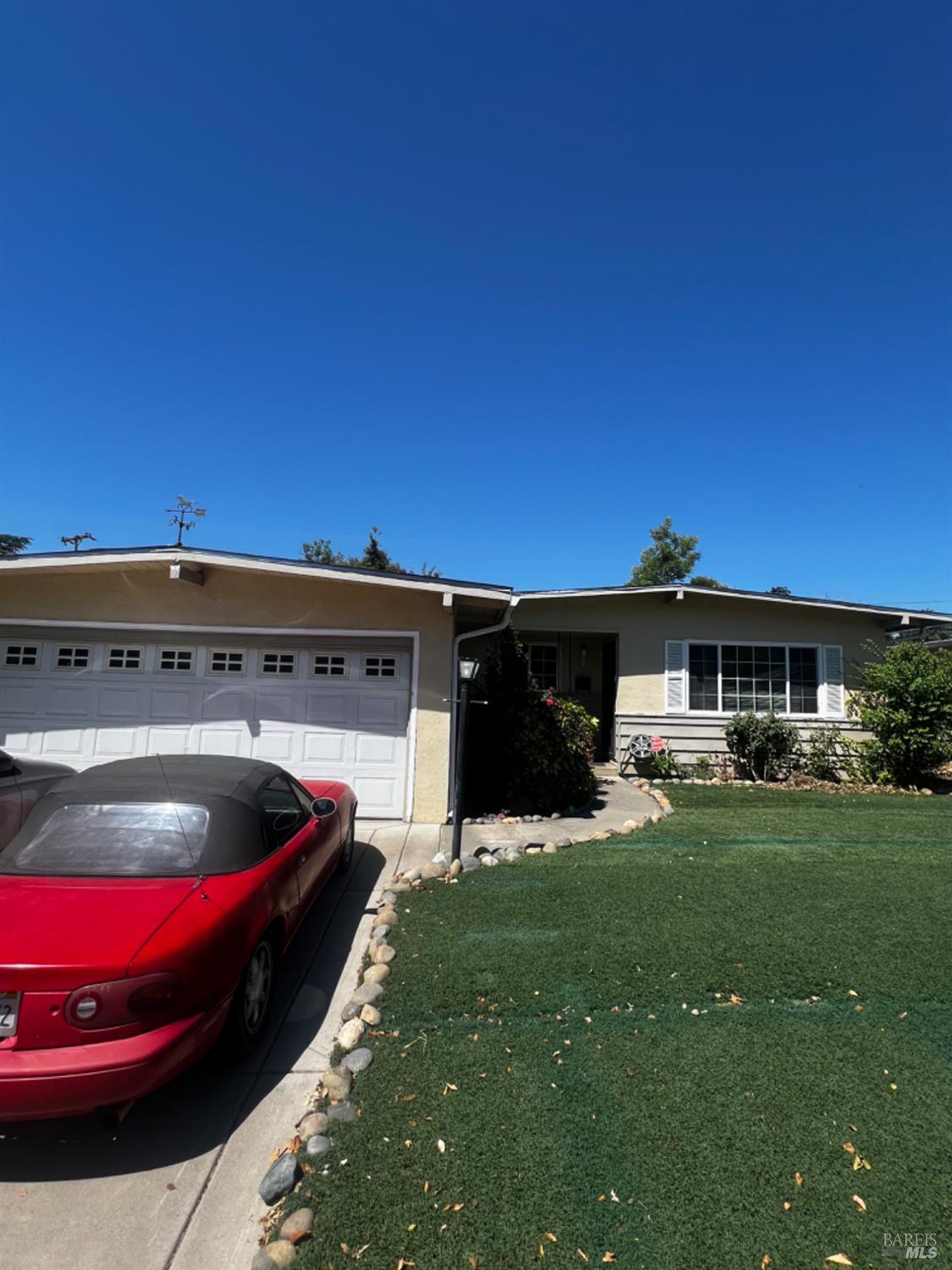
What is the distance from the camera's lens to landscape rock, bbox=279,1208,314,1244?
6.46ft

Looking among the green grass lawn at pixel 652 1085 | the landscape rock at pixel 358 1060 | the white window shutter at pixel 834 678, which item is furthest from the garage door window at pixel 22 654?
the white window shutter at pixel 834 678

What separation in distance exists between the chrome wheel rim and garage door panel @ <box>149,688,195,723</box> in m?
5.12

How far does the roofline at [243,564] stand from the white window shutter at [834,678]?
7.70 m

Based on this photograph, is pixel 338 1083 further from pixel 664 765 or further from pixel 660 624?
pixel 660 624

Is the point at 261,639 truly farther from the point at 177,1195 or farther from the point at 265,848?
the point at 177,1195

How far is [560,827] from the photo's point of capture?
721cm

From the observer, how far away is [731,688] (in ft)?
37.7

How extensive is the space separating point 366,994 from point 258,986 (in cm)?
63

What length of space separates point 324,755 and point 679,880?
439 cm

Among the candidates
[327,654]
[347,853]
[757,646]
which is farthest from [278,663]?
[757,646]

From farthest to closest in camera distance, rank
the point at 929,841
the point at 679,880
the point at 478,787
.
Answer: the point at 478,787 < the point at 929,841 < the point at 679,880

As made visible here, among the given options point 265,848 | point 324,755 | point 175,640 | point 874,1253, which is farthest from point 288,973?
point 175,640

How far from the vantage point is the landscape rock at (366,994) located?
337cm

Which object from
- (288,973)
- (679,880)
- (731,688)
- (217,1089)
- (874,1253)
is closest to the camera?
(874,1253)
